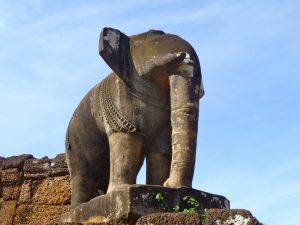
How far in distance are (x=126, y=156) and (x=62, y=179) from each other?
3452mm

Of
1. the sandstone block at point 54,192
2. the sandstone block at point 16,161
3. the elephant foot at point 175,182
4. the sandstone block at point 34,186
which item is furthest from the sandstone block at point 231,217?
the sandstone block at point 16,161

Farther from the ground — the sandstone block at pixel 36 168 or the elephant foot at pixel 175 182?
the sandstone block at pixel 36 168

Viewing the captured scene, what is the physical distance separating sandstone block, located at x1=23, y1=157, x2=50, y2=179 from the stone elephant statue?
3.05 metres

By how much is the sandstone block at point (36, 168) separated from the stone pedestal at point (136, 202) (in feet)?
12.4

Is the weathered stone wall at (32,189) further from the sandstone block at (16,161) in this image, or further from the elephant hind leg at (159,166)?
the elephant hind leg at (159,166)

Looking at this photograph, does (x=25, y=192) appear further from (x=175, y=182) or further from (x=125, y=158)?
(x=175, y=182)

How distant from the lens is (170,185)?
6.31 metres

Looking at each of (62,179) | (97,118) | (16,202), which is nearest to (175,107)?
(97,118)

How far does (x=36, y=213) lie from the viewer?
10.0 meters

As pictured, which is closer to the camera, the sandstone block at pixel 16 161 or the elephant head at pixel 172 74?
the elephant head at pixel 172 74

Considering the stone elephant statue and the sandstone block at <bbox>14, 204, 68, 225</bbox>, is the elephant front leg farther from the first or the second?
the sandstone block at <bbox>14, 204, 68, 225</bbox>

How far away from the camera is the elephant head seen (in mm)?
6449

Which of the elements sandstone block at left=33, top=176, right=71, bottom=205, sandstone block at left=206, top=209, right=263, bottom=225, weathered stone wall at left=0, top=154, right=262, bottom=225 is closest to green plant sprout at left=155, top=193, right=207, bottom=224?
sandstone block at left=206, top=209, right=263, bottom=225

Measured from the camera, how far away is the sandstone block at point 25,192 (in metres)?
10.2
